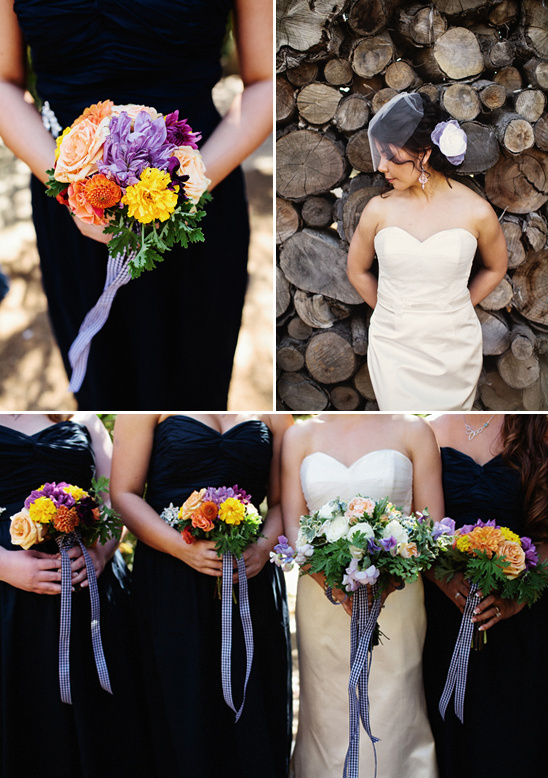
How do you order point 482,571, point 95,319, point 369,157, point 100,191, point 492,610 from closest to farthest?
point 100,191
point 482,571
point 492,610
point 95,319
point 369,157

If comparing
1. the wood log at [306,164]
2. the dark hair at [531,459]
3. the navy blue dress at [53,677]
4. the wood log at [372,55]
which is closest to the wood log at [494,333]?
the dark hair at [531,459]

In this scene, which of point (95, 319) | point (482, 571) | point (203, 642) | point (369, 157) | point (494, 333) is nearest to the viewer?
point (482, 571)

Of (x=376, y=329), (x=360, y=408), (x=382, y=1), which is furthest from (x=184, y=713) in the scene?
(x=382, y=1)

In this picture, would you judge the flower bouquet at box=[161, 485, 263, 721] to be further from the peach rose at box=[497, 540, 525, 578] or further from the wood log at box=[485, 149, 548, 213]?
the wood log at box=[485, 149, 548, 213]

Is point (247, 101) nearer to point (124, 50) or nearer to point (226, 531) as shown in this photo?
point (124, 50)

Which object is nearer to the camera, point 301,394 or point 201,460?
point 201,460

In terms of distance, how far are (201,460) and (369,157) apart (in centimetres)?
146

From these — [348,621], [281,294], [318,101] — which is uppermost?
[318,101]

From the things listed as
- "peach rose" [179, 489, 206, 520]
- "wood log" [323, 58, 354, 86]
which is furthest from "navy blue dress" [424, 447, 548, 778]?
"wood log" [323, 58, 354, 86]

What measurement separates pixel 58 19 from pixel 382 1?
4.30 feet

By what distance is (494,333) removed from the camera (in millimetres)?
3254

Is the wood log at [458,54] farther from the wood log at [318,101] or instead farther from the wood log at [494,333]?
the wood log at [494,333]

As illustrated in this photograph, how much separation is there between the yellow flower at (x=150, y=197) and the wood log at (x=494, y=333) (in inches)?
59.8

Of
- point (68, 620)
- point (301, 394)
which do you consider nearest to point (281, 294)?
point (301, 394)
